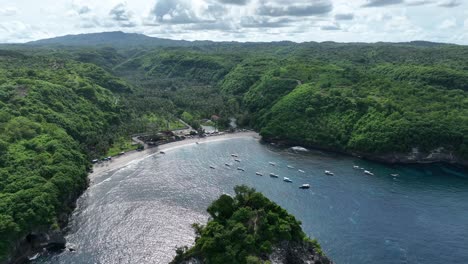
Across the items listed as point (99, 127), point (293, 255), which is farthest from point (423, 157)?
point (99, 127)

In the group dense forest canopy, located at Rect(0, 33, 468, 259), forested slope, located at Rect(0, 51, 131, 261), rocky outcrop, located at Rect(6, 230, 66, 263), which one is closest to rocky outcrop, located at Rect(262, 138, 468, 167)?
dense forest canopy, located at Rect(0, 33, 468, 259)

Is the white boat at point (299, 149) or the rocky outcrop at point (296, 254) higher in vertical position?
the rocky outcrop at point (296, 254)

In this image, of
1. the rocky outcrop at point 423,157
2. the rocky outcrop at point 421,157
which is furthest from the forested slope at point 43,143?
the rocky outcrop at point 423,157

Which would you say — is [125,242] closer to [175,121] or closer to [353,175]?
[353,175]

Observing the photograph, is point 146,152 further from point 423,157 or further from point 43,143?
point 423,157

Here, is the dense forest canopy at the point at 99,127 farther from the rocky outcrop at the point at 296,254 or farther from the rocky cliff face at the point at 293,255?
the rocky outcrop at the point at 296,254

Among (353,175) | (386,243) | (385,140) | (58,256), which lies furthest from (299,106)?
(58,256)
